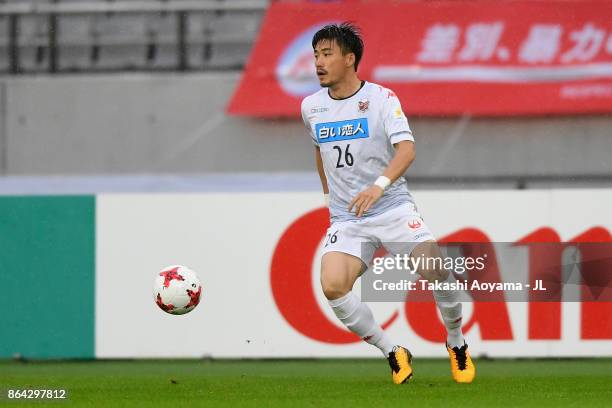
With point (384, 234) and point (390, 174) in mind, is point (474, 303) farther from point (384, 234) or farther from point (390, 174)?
point (390, 174)

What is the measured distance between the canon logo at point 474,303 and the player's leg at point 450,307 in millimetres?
2384

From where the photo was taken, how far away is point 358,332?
310 inches

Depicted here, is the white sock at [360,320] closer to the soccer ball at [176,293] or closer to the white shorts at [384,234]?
the white shorts at [384,234]

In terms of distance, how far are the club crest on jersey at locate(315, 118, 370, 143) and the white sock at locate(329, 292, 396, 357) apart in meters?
0.89

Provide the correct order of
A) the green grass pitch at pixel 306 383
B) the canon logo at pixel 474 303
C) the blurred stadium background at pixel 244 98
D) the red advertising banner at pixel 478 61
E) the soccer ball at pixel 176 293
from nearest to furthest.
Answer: the green grass pitch at pixel 306 383, the soccer ball at pixel 176 293, the canon logo at pixel 474 303, the blurred stadium background at pixel 244 98, the red advertising banner at pixel 478 61

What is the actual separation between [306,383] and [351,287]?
0.91 metres

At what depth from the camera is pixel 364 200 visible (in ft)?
23.6

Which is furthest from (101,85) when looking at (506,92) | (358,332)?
(358,332)

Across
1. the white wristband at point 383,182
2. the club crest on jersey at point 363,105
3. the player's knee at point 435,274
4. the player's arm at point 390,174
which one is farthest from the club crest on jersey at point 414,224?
the club crest on jersey at point 363,105

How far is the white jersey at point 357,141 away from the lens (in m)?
7.72

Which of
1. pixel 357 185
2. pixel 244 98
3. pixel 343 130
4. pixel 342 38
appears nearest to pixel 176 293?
pixel 357 185

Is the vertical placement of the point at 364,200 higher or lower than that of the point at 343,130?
lower

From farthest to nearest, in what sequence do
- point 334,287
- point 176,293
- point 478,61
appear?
point 478,61, point 176,293, point 334,287

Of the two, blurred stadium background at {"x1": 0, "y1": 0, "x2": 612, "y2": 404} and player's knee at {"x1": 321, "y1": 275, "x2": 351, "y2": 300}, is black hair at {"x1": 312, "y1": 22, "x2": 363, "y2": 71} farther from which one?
blurred stadium background at {"x1": 0, "y1": 0, "x2": 612, "y2": 404}
